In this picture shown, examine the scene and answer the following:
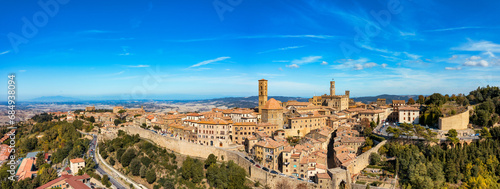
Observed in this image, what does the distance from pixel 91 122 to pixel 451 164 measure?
228 feet

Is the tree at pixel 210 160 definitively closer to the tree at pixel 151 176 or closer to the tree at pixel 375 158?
the tree at pixel 151 176

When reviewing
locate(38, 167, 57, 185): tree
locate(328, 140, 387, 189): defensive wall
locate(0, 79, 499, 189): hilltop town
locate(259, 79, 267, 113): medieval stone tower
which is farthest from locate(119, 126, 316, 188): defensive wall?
locate(259, 79, 267, 113): medieval stone tower

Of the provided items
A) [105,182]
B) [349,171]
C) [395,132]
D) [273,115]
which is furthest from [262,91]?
[105,182]

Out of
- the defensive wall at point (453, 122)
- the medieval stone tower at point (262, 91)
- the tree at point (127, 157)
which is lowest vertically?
the tree at point (127, 157)

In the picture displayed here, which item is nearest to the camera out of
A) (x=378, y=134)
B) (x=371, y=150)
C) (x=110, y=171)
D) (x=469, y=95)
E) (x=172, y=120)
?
(x=371, y=150)

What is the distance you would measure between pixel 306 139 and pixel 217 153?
11.2 metres

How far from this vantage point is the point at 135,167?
1531 inches

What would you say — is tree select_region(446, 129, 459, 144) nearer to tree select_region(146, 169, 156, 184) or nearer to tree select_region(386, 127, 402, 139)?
tree select_region(386, 127, 402, 139)

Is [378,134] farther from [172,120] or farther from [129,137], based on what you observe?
[129,137]

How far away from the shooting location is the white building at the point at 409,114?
43.0m

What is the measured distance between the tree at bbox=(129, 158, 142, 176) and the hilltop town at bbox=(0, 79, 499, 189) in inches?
43.4

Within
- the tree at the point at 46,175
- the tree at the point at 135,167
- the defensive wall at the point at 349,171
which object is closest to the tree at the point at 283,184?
the defensive wall at the point at 349,171

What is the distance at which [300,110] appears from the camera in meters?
48.2

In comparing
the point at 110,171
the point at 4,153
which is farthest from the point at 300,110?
the point at 4,153
